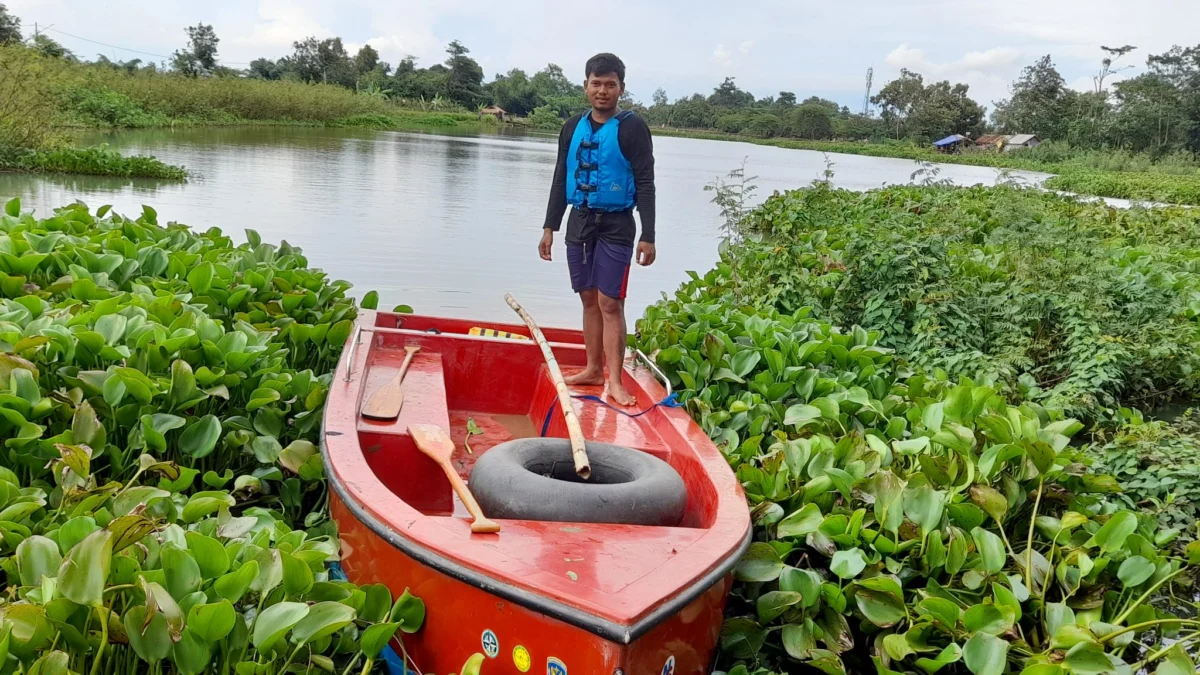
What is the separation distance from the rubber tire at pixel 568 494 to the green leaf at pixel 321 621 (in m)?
0.66

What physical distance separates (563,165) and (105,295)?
7.93ft

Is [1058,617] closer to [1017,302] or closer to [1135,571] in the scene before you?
[1135,571]

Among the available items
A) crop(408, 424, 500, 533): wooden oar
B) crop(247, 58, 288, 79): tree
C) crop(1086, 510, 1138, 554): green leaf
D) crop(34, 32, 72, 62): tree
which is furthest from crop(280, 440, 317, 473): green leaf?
crop(247, 58, 288, 79): tree

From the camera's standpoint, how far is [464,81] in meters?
69.0

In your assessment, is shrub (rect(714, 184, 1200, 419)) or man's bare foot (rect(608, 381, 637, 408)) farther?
shrub (rect(714, 184, 1200, 419))

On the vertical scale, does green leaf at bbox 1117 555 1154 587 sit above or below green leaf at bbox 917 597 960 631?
above

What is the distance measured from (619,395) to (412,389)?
93cm

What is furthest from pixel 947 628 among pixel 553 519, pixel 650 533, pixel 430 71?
pixel 430 71

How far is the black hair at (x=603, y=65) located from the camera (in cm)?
393

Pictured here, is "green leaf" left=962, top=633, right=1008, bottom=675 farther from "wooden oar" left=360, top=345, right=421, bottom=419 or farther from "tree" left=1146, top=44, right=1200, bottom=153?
"tree" left=1146, top=44, right=1200, bottom=153

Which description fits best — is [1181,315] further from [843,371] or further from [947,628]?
[947,628]

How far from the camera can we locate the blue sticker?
7.69 feet

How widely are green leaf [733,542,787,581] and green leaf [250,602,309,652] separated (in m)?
1.38

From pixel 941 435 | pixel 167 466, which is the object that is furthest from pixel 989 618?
pixel 167 466
